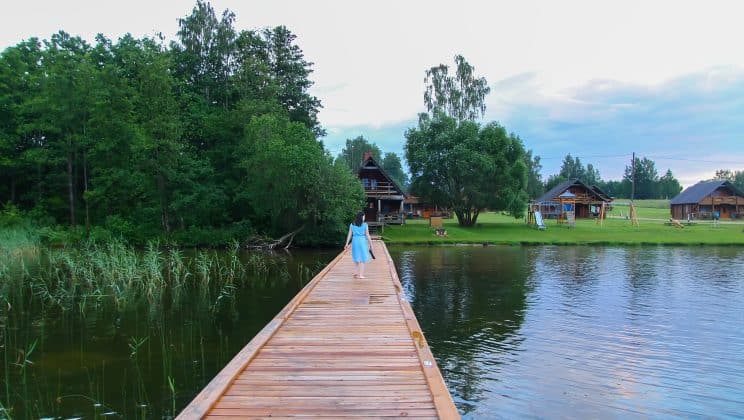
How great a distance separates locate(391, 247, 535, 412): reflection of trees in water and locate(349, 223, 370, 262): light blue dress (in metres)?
2.21

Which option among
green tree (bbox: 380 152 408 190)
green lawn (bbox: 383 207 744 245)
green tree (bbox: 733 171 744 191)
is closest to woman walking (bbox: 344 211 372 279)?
green lawn (bbox: 383 207 744 245)

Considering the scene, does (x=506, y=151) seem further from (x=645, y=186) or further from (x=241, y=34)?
(x=645, y=186)

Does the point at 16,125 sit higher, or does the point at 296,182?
the point at 16,125

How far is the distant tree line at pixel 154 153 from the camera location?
1264 inches

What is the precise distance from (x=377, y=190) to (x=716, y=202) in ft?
145

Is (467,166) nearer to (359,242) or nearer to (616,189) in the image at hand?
(359,242)

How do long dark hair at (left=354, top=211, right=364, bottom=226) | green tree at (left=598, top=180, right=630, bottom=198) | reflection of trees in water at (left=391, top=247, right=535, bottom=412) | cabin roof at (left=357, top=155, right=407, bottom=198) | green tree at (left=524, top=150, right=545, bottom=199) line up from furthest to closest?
1. green tree at (left=598, top=180, right=630, bottom=198)
2. green tree at (left=524, top=150, right=545, bottom=199)
3. cabin roof at (left=357, top=155, right=407, bottom=198)
4. long dark hair at (left=354, top=211, right=364, bottom=226)
5. reflection of trees in water at (left=391, top=247, right=535, bottom=412)

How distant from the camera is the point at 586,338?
10.7 metres

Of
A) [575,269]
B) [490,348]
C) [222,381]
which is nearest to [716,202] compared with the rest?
[575,269]

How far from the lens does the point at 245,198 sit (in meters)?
35.5

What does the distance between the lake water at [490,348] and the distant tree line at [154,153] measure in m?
14.7

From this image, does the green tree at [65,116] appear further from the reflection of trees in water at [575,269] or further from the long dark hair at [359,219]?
the reflection of trees in water at [575,269]

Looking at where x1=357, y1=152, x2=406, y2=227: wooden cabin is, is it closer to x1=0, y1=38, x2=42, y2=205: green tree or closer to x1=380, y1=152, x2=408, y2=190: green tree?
x1=0, y1=38, x2=42, y2=205: green tree

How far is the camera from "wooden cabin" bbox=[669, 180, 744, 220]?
2311 inches
